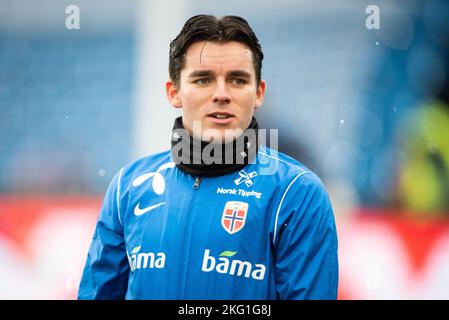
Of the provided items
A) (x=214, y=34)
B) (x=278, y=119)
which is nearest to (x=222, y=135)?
(x=214, y=34)

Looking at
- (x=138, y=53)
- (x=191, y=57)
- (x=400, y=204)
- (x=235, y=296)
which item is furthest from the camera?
(x=138, y=53)

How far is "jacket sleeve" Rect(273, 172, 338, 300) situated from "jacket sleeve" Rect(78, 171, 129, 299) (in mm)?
468

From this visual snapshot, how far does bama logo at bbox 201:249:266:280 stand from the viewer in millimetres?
1499

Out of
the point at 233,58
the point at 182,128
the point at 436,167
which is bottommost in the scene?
the point at 436,167

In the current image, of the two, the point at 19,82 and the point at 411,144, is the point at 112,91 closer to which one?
the point at 19,82

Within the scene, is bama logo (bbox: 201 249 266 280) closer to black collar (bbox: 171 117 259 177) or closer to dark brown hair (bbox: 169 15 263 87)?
black collar (bbox: 171 117 259 177)

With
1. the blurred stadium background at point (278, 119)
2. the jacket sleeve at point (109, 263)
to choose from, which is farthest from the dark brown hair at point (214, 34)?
the blurred stadium background at point (278, 119)

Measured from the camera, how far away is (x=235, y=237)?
1519mm

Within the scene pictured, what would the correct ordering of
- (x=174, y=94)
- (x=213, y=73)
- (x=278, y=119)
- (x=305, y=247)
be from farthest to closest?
(x=278, y=119), (x=174, y=94), (x=213, y=73), (x=305, y=247)

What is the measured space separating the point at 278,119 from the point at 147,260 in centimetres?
235

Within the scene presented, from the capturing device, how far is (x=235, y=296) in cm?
150

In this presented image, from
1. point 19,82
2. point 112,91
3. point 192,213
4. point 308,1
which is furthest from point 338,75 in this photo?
point 192,213

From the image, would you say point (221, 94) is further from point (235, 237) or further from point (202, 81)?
point (235, 237)

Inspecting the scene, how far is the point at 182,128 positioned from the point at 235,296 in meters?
0.51
